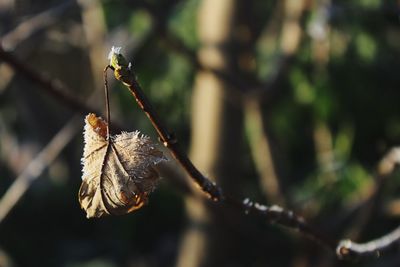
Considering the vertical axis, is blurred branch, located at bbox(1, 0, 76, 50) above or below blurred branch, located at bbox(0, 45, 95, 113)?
above

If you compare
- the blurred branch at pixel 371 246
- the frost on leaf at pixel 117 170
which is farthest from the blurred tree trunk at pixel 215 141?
the frost on leaf at pixel 117 170

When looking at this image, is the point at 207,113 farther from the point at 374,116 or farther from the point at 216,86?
the point at 374,116

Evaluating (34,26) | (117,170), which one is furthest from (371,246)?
(34,26)

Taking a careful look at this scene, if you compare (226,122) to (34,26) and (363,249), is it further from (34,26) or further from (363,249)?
(363,249)

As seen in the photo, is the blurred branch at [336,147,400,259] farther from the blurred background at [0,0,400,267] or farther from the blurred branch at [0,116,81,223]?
the blurred branch at [0,116,81,223]

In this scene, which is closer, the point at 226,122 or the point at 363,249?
the point at 363,249

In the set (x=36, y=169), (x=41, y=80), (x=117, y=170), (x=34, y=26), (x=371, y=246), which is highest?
(x=34, y=26)

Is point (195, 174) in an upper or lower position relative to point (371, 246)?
upper

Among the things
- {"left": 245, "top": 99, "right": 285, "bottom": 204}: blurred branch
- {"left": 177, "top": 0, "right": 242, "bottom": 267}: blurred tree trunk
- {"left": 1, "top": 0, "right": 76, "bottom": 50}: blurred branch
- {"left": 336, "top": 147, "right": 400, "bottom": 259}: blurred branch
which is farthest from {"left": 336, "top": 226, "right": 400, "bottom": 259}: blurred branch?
{"left": 177, "top": 0, "right": 242, "bottom": 267}: blurred tree trunk
